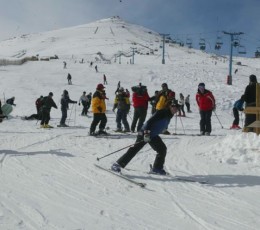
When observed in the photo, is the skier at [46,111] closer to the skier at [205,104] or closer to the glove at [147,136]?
the skier at [205,104]

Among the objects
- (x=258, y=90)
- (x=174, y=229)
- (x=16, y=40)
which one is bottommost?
(x=174, y=229)

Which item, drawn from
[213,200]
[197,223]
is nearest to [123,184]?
[213,200]

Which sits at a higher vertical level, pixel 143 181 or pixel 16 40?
pixel 16 40

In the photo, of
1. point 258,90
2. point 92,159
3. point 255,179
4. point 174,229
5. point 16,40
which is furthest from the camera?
point 16,40

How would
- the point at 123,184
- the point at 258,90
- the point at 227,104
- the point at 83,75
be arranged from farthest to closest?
the point at 83,75, the point at 227,104, the point at 258,90, the point at 123,184

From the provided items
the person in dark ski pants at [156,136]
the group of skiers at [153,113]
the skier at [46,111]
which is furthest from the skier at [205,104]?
the skier at [46,111]

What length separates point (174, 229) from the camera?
4.76 metres

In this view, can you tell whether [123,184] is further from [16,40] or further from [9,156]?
[16,40]

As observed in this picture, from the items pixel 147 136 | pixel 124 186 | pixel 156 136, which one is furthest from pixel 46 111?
pixel 124 186

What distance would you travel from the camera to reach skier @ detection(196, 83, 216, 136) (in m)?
13.9

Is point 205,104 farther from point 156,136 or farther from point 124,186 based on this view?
point 124,186

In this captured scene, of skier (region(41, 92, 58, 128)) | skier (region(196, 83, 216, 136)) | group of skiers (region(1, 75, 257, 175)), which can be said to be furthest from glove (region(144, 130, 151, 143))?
skier (region(41, 92, 58, 128))

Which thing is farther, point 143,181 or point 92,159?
point 92,159

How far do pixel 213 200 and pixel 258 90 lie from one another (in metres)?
4.83
